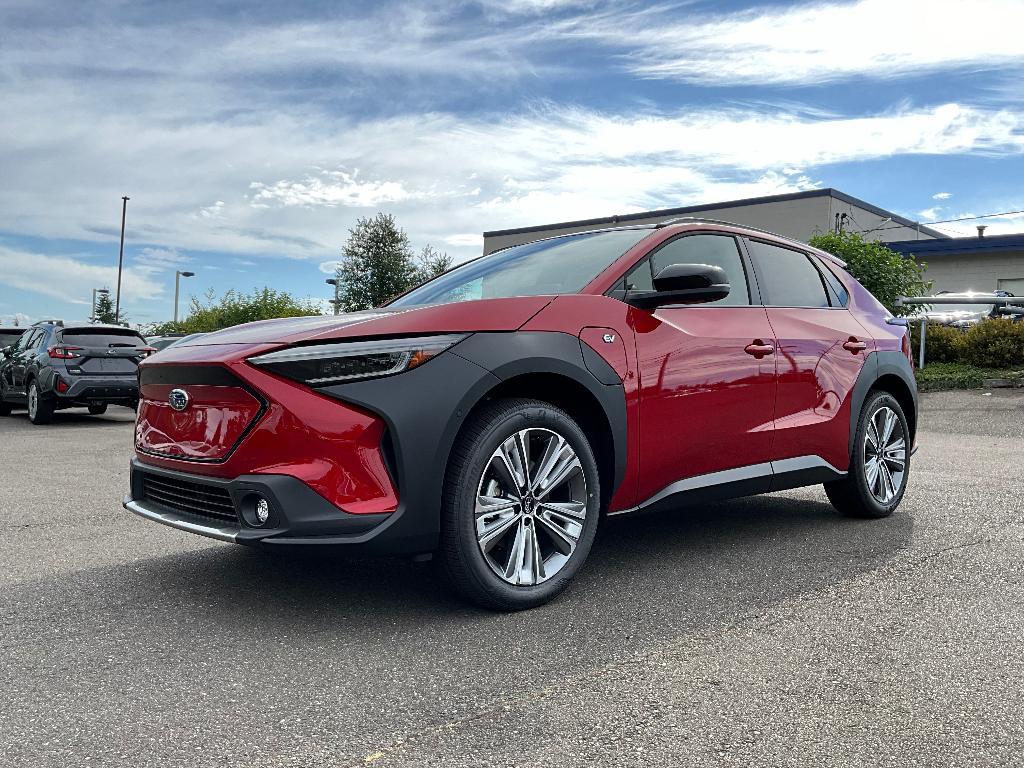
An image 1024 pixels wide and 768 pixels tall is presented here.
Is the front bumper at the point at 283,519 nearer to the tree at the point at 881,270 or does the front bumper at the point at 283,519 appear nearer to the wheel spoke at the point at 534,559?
the wheel spoke at the point at 534,559

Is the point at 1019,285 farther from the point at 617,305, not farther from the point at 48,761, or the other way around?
the point at 48,761

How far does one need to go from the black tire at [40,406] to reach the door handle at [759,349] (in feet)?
41.4

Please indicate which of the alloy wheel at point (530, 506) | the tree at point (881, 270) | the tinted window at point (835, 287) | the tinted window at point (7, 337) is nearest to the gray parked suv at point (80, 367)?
the tinted window at point (7, 337)

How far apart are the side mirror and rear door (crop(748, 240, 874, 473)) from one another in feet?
2.64

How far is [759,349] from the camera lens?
4648 mm

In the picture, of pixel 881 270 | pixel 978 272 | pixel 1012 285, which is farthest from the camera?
pixel 978 272

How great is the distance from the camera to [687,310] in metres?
4.37

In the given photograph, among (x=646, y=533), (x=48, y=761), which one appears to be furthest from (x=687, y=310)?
(x=48, y=761)

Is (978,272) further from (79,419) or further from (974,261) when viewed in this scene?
(79,419)

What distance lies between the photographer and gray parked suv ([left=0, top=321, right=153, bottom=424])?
14109mm

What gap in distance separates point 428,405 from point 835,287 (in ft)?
10.8

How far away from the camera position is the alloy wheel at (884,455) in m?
5.63

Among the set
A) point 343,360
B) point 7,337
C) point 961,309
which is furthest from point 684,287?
point 961,309

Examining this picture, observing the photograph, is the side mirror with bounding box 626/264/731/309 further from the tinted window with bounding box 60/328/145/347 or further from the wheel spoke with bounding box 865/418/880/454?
the tinted window with bounding box 60/328/145/347
